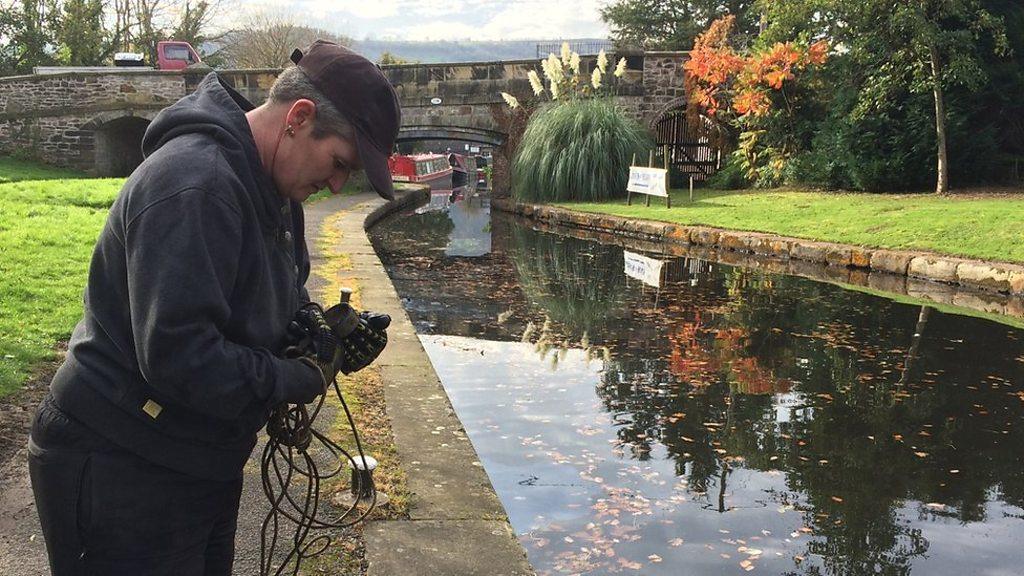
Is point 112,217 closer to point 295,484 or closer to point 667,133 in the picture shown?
point 295,484

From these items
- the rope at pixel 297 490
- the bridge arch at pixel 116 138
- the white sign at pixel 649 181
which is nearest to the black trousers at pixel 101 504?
the rope at pixel 297 490

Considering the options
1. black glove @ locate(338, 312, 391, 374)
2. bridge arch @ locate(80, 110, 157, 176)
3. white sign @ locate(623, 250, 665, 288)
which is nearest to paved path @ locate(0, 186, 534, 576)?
black glove @ locate(338, 312, 391, 374)

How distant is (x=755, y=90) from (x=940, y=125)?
16.1 ft

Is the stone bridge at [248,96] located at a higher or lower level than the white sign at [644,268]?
higher

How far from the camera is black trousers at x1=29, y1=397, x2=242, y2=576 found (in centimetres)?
165

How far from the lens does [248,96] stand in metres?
25.2

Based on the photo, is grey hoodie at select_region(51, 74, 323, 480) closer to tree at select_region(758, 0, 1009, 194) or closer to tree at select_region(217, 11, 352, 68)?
tree at select_region(758, 0, 1009, 194)

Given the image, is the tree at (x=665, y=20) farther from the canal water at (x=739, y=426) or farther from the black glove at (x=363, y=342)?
the black glove at (x=363, y=342)

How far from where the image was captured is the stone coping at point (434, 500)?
301 cm

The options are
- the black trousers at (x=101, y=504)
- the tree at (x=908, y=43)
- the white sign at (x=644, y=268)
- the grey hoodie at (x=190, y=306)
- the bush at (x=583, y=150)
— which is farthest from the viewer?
the bush at (x=583, y=150)

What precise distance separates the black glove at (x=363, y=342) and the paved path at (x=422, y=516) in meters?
1.14

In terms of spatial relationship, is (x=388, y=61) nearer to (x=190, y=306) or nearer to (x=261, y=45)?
(x=261, y=45)

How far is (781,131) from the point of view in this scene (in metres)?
20.3

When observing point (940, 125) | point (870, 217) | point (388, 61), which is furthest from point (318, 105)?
point (388, 61)
